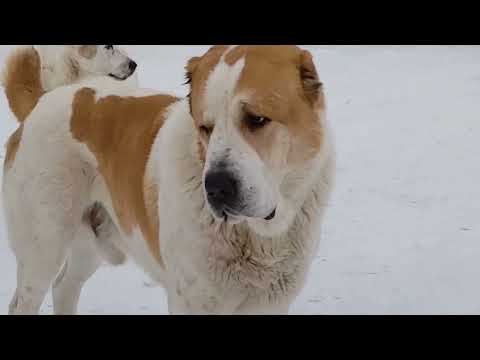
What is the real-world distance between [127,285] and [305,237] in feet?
7.15

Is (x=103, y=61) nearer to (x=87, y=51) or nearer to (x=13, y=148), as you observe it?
(x=87, y=51)

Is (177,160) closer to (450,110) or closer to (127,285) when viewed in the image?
(127,285)

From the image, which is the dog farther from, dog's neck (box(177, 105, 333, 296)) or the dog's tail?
dog's neck (box(177, 105, 333, 296))

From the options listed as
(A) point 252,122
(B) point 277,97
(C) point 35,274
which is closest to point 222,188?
(A) point 252,122

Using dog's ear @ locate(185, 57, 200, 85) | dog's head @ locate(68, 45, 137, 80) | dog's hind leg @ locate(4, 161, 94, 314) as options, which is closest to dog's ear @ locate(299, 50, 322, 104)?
dog's ear @ locate(185, 57, 200, 85)

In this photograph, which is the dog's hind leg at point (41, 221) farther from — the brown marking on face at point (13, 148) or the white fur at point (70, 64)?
the white fur at point (70, 64)

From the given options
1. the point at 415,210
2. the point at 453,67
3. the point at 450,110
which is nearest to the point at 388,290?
the point at 415,210

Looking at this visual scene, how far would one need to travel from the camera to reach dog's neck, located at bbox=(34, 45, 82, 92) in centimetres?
454

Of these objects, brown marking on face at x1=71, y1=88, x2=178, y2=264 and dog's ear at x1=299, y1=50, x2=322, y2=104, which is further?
brown marking on face at x1=71, y1=88, x2=178, y2=264

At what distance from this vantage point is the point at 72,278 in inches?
157

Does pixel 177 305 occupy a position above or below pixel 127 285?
above

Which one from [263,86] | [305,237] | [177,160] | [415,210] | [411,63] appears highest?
[263,86]

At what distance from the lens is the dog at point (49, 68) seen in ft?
12.6
